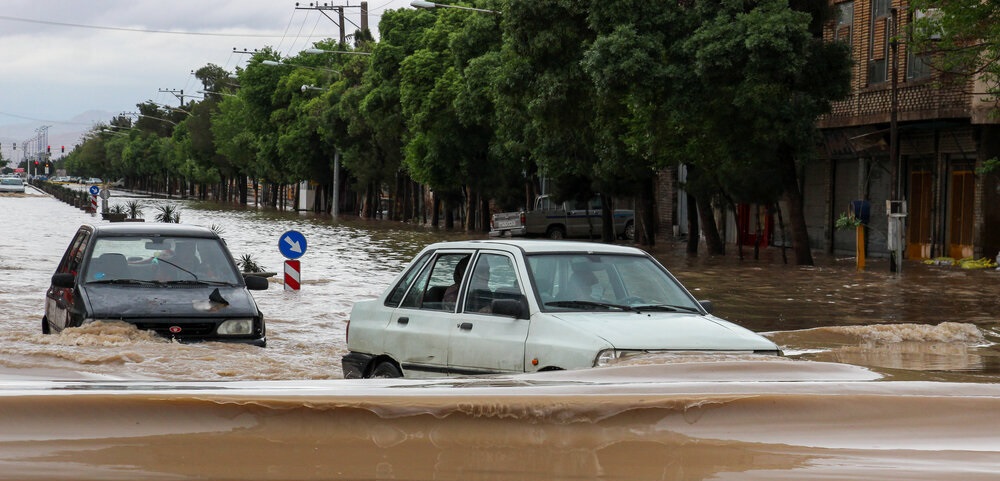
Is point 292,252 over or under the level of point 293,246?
under

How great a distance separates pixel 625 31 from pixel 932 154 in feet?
32.6

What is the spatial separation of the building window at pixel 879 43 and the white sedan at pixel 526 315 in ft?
94.3

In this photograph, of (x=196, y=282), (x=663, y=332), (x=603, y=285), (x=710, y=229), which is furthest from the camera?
(x=710, y=229)

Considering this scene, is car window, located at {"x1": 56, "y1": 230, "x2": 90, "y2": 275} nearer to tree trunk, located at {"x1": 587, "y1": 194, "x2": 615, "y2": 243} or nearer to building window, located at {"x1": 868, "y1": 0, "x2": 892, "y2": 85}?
building window, located at {"x1": 868, "y1": 0, "x2": 892, "y2": 85}

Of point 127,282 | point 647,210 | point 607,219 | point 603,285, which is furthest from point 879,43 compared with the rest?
point 603,285

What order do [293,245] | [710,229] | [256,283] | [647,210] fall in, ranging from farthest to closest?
[647,210], [710,229], [293,245], [256,283]

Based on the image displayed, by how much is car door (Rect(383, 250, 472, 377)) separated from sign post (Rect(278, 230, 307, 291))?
12.5 metres

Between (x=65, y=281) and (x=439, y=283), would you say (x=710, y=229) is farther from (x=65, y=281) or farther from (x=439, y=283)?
(x=439, y=283)

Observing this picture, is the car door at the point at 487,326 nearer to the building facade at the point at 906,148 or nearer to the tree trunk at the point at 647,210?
the building facade at the point at 906,148

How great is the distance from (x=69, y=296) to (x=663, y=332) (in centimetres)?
664

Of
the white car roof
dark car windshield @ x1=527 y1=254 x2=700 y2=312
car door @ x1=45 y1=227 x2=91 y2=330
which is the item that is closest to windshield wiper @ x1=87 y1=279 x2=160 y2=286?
car door @ x1=45 y1=227 x2=91 y2=330

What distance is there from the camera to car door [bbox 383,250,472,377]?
914 cm

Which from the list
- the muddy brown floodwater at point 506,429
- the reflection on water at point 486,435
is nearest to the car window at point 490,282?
the muddy brown floodwater at point 506,429

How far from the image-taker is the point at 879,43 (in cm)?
3672
